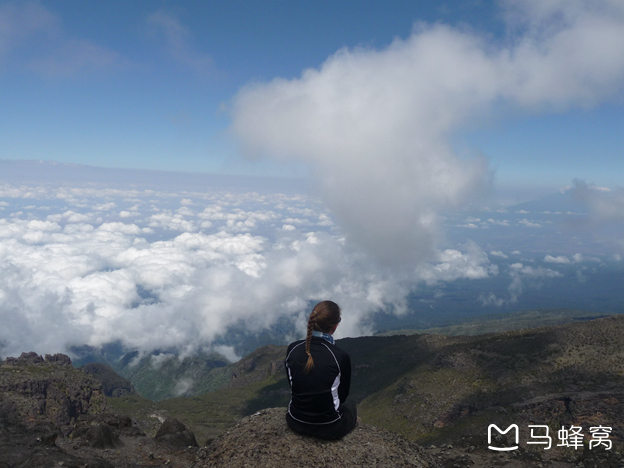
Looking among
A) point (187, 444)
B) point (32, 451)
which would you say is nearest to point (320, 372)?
point (32, 451)

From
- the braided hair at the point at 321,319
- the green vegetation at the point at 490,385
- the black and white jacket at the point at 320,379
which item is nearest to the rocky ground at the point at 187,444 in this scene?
the black and white jacket at the point at 320,379

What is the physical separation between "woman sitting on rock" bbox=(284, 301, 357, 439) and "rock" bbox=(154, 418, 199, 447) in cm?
2801

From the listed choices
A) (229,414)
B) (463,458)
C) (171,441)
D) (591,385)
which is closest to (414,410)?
(591,385)

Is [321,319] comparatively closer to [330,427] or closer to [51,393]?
[330,427]

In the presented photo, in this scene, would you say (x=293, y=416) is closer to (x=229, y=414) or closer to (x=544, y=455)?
(x=544, y=455)

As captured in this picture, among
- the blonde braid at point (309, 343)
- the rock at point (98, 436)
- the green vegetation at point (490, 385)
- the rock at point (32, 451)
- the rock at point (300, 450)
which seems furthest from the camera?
the green vegetation at point (490, 385)

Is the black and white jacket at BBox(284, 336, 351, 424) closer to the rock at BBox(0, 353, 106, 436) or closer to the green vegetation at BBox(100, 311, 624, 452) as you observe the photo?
the green vegetation at BBox(100, 311, 624, 452)

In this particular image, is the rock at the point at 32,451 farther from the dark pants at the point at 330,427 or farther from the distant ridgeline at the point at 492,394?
the dark pants at the point at 330,427

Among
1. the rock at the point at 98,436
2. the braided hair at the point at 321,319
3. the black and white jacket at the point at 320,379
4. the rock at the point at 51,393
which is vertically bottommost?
the rock at the point at 51,393

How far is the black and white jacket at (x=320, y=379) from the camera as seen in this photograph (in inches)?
341

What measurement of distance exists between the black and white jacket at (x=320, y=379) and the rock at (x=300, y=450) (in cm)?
125

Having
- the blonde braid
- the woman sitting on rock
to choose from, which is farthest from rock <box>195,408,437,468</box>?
the blonde braid

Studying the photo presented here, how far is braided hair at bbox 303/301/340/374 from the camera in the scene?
8586 millimetres

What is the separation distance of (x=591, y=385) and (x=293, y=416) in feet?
193
